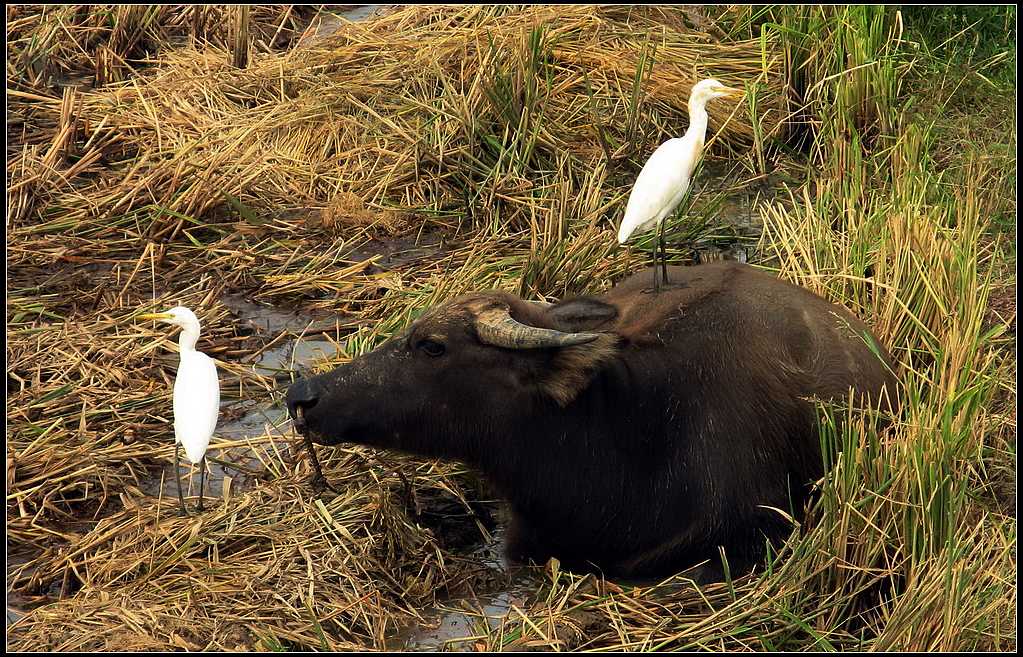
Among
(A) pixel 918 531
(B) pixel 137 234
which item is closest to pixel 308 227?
(B) pixel 137 234

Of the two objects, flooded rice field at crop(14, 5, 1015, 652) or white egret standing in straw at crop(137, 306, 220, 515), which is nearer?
flooded rice field at crop(14, 5, 1015, 652)

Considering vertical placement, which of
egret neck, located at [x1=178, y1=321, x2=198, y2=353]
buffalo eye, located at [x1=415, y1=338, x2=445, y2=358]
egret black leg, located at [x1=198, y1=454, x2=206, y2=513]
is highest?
buffalo eye, located at [x1=415, y1=338, x2=445, y2=358]

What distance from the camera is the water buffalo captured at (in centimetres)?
558

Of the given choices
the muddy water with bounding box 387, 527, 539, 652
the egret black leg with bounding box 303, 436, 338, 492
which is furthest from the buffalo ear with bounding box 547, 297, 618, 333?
the egret black leg with bounding box 303, 436, 338, 492

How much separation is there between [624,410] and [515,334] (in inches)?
22.1

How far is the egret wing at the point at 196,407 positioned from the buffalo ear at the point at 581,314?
1397 mm

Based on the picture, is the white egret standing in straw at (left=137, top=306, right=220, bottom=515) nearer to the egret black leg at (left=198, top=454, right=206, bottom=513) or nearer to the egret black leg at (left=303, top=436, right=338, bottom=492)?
the egret black leg at (left=198, top=454, right=206, bottom=513)

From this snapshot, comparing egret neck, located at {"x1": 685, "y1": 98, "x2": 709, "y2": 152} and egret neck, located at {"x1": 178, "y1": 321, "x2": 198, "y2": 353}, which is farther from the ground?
egret neck, located at {"x1": 685, "y1": 98, "x2": 709, "y2": 152}

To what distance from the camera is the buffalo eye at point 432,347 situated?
5703mm

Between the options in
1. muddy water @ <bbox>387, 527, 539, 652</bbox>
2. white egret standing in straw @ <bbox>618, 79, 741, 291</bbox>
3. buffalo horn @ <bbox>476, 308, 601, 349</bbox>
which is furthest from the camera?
white egret standing in straw @ <bbox>618, 79, 741, 291</bbox>

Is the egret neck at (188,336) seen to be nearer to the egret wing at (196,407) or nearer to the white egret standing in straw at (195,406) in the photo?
the white egret standing in straw at (195,406)

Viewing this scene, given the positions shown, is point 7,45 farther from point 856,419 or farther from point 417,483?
point 856,419

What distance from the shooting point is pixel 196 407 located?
5.70 metres

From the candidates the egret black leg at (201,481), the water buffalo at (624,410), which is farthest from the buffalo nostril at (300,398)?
the egret black leg at (201,481)
